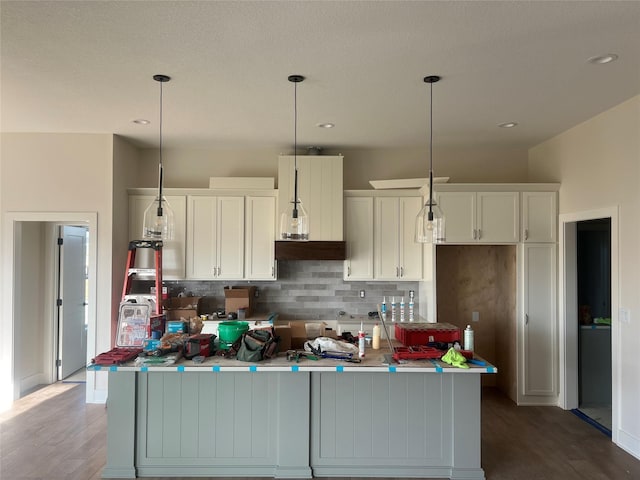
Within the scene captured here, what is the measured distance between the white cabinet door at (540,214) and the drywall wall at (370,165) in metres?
0.74

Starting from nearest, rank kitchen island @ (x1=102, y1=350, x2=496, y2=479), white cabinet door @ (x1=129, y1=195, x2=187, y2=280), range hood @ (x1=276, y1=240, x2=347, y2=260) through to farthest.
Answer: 1. kitchen island @ (x1=102, y1=350, x2=496, y2=479)
2. range hood @ (x1=276, y1=240, x2=347, y2=260)
3. white cabinet door @ (x1=129, y1=195, x2=187, y2=280)

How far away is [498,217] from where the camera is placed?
4586 mm

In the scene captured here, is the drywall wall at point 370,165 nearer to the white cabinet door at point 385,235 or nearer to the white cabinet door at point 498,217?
the white cabinet door at point 385,235

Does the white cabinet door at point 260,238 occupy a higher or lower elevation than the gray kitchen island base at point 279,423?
higher

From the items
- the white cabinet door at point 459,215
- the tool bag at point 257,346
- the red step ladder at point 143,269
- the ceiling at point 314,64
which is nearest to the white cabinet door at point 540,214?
the white cabinet door at point 459,215

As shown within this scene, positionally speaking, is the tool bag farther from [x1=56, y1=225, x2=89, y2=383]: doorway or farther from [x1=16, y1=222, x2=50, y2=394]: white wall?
[x1=56, y1=225, x2=89, y2=383]: doorway

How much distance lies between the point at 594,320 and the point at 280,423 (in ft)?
12.3

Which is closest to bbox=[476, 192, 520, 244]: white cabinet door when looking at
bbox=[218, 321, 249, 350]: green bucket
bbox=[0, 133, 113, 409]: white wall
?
bbox=[218, 321, 249, 350]: green bucket

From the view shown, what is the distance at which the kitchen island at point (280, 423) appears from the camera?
3008mm

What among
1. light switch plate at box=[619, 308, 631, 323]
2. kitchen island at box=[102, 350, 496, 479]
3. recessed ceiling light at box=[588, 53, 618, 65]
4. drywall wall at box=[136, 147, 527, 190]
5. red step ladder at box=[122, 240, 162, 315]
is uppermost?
recessed ceiling light at box=[588, 53, 618, 65]

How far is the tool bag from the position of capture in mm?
2917

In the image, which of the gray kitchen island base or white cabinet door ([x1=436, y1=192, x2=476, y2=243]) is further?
white cabinet door ([x1=436, y1=192, x2=476, y2=243])

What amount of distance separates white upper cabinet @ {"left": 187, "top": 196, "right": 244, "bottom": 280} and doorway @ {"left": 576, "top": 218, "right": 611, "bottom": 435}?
3.83 m

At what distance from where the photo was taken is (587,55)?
270cm
